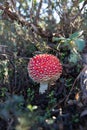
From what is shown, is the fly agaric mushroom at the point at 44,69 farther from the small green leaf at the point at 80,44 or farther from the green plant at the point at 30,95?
the small green leaf at the point at 80,44

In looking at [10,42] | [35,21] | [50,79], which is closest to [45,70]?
[50,79]

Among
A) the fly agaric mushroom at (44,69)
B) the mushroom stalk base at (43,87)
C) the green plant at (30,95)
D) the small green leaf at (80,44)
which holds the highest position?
the small green leaf at (80,44)

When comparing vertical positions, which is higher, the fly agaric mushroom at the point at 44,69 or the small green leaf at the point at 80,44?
the small green leaf at the point at 80,44

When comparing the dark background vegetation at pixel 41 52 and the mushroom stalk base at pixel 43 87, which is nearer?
the dark background vegetation at pixel 41 52

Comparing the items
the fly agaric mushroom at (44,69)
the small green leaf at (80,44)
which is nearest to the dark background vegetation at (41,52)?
the small green leaf at (80,44)

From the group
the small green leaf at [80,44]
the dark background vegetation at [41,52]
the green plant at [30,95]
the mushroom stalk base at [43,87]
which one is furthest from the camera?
the mushroom stalk base at [43,87]

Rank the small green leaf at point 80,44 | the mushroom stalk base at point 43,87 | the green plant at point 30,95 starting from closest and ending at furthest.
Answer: the small green leaf at point 80,44, the green plant at point 30,95, the mushroom stalk base at point 43,87

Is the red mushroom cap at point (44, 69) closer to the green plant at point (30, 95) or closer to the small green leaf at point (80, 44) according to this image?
the green plant at point (30, 95)

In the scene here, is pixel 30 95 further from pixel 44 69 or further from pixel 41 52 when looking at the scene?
pixel 41 52
